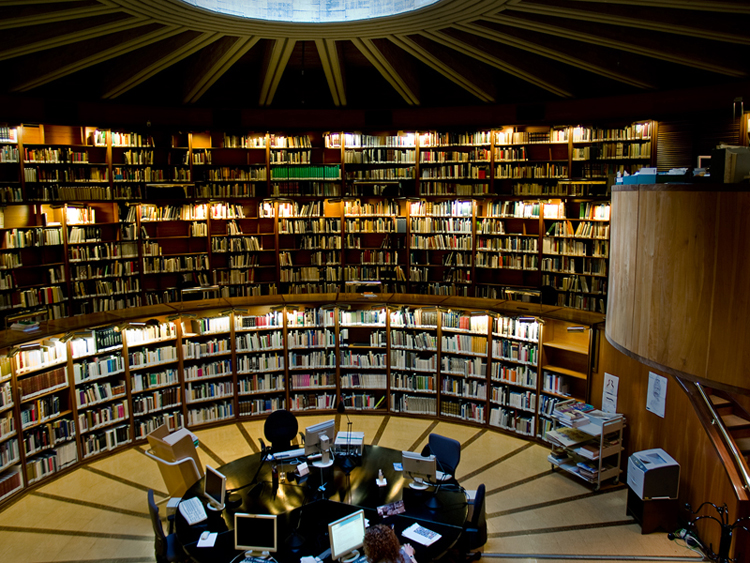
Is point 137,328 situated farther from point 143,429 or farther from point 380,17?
point 380,17

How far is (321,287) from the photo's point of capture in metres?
10.6

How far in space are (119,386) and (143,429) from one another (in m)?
0.77

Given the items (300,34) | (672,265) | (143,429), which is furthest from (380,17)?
(143,429)

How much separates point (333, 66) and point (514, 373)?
5.12 m

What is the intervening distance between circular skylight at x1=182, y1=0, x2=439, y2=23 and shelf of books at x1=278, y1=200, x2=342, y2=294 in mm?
4367

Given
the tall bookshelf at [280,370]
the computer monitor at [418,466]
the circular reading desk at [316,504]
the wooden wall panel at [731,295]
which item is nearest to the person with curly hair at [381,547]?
the circular reading desk at [316,504]

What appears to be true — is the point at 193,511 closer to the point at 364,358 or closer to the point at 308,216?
the point at 364,358

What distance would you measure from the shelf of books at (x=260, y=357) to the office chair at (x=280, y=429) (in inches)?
67.8

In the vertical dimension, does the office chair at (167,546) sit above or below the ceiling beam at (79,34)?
below

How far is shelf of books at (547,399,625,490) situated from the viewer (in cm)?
639

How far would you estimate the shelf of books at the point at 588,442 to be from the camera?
6.39 m

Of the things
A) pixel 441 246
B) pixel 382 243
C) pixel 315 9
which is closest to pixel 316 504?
pixel 315 9

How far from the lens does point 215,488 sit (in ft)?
16.3

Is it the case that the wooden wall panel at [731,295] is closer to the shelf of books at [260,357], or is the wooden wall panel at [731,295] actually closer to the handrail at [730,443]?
the handrail at [730,443]
